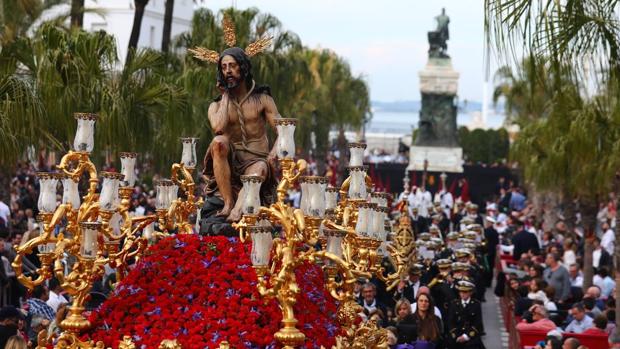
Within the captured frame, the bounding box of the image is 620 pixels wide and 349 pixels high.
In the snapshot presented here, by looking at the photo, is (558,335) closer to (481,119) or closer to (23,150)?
(23,150)

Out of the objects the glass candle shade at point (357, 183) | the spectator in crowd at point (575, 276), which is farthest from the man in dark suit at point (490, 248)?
the glass candle shade at point (357, 183)

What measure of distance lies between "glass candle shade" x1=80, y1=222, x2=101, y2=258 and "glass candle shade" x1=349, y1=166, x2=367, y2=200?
2.33m

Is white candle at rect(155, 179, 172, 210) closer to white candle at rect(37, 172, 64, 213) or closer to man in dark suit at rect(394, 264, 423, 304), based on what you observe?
white candle at rect(37, 172, 64, 213)

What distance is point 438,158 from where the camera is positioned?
6362 centimetres

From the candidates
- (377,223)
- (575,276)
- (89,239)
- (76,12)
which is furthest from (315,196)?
(76,12)

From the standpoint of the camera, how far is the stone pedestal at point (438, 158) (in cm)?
6309

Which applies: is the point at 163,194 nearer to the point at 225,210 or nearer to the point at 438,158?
the point at 225,210

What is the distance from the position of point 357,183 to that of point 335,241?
108 cm

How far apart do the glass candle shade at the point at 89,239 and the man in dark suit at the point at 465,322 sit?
701cm

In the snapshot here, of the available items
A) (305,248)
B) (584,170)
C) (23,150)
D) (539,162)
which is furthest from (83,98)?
(539,162)

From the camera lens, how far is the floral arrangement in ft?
37.1

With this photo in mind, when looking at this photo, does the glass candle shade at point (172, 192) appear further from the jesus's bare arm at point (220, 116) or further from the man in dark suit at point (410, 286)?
the man in dark suit at point (410, 286)

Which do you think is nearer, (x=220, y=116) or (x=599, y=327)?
(x=220, y=116)

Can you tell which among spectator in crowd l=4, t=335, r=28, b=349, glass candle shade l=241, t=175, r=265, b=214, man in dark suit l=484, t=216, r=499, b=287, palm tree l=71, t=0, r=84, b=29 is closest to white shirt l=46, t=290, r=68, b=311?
spectator in crowd l=4, t=335, r=28, b=349
